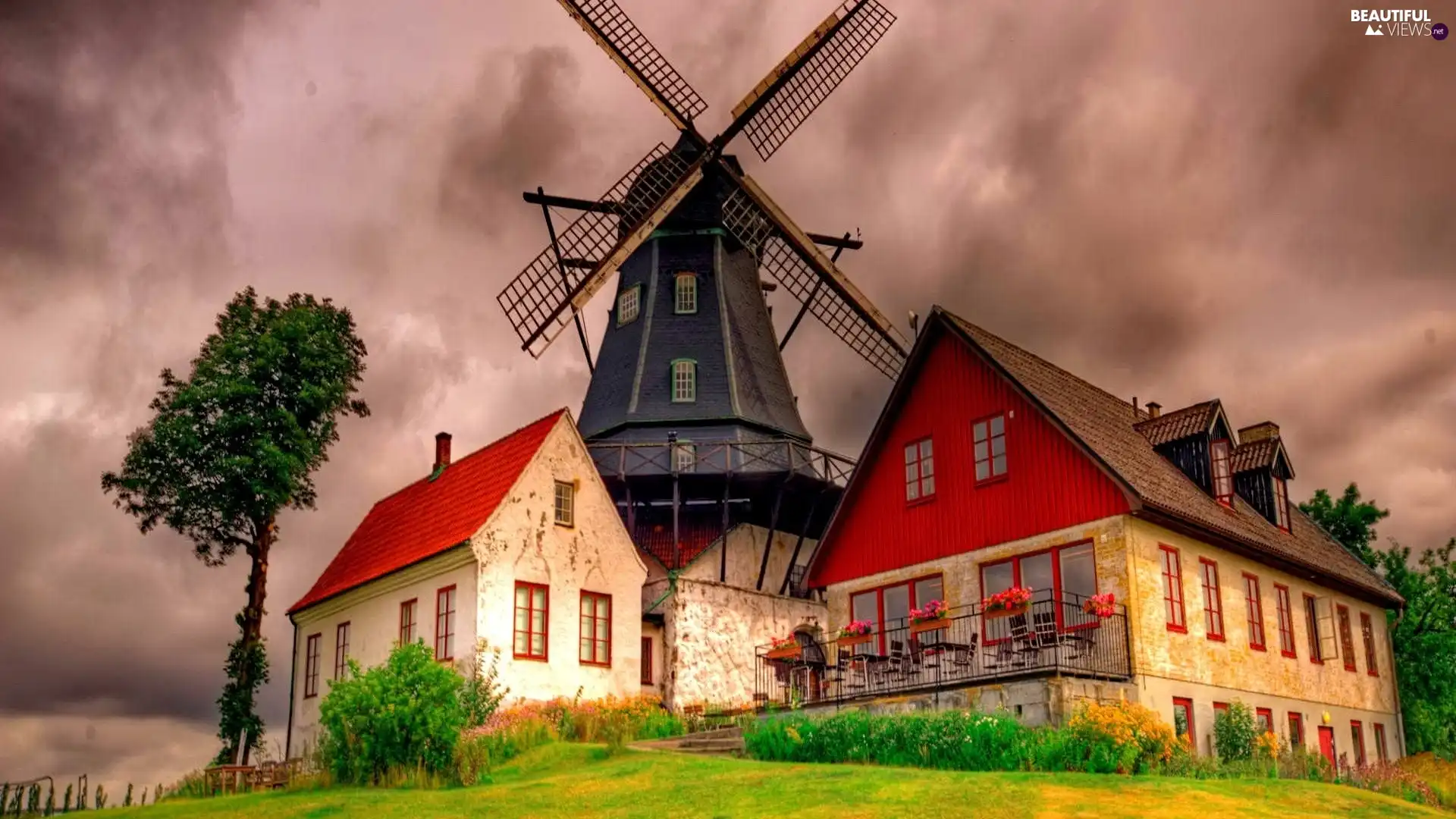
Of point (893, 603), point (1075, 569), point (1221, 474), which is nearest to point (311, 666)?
point (893, 603)

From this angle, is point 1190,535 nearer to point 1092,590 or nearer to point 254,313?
point 1092,590

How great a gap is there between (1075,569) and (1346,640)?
10.7 metres

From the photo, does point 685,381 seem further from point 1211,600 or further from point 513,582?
point 1211,600

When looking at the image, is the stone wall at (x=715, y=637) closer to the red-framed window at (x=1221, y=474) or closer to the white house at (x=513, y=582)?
the white house at (x=513, y=582)

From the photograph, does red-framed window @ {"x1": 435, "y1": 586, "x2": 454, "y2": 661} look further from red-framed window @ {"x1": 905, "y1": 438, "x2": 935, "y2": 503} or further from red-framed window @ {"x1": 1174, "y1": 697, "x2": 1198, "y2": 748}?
red-framed window @ {"x1": 1174, "y1": 697, "x2": 1198, "y2": 748}

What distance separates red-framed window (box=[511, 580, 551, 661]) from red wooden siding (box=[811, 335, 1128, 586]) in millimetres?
6707

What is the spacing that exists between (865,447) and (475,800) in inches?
567

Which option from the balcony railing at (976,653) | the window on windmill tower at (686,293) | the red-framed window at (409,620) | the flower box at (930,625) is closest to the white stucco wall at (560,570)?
the red-framed window at (409,620)

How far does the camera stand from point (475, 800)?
20875 millimetres

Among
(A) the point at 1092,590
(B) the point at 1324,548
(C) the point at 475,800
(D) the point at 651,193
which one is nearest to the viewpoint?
(C) the point at 475,800

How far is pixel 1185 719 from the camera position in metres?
26.8

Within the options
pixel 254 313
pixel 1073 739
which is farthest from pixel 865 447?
pixel 254 313

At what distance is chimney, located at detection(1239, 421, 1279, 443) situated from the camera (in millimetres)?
36188

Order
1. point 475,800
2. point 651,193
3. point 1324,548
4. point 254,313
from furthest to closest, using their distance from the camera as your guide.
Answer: point 651,193 → point 254,313 → point 1324,548 → point 475,800
